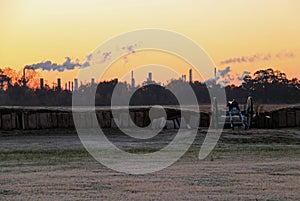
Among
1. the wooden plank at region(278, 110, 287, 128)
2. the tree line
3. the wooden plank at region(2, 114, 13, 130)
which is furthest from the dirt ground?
the tree line

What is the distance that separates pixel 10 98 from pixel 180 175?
73231 millimetres

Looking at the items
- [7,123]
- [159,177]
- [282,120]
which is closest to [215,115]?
[282,120]

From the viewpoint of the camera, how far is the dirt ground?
15141 mm

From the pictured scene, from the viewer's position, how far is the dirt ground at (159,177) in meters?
15.1

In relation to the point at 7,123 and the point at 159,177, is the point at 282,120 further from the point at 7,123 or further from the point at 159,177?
the point at 159,177

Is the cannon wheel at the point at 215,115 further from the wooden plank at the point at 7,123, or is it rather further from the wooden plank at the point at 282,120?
the wooden plank at the point at 7,123

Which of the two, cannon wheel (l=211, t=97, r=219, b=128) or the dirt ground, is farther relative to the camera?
cannon wheel (l=211, t=97, r=219, b=128)

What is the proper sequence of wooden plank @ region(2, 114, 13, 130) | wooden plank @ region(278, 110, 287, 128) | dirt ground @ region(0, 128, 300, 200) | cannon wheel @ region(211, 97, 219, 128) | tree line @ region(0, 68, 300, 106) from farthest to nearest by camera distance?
tree line @ region(0, 68, 300, 106)
wooden plank @ region(278, 110, 287, 128)
cannon wheel @ region(211, 97, 219, 128)
wooden plank @ region(2, 114, 13, 130)
dirt ground @ region(0, 128, 300, 200)

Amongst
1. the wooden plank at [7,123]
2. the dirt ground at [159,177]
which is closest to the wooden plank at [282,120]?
the dirt ground at [159,177]

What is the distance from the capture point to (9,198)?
14.9m

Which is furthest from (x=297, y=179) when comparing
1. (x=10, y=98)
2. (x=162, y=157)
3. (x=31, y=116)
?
(x=10, y=98)

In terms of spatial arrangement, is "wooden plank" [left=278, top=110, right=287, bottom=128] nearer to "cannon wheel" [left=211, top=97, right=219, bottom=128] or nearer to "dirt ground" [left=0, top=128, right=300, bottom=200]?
"cannon wheel" [left=211, top=97, right=219, bottom=128]

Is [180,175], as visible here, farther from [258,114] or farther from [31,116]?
[258,114]

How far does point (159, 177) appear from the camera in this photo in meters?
18.6
